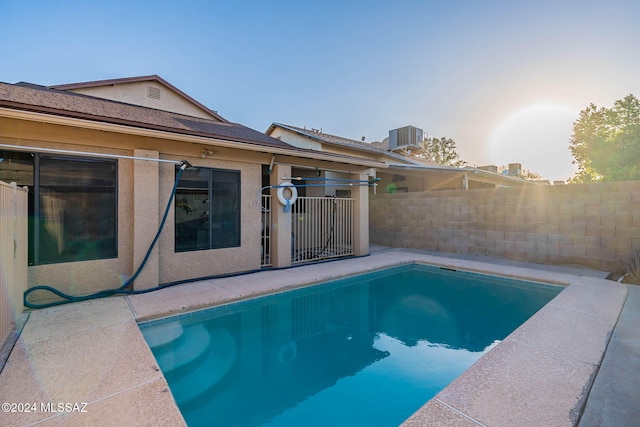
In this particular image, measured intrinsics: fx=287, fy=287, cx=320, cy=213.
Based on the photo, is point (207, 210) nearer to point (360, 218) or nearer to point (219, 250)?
point (219, 250)

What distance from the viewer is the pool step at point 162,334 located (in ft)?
12.5

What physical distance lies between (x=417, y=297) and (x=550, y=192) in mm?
5230

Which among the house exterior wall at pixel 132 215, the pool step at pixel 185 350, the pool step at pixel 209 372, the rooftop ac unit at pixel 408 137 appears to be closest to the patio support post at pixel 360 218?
the house exterior wall at pixel 132 215

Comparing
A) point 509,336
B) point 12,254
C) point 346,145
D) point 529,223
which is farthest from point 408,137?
point 12,254

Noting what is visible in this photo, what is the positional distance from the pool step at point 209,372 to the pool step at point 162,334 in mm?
508

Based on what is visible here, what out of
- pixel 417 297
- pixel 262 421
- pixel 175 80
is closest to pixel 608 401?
pixel 262 421

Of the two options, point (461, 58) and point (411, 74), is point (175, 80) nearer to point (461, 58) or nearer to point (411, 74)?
point (411, 74)

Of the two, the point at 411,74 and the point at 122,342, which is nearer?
the point at 122,342

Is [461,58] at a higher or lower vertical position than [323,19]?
lower

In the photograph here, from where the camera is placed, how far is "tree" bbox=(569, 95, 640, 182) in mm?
18266

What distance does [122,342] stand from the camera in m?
3.48

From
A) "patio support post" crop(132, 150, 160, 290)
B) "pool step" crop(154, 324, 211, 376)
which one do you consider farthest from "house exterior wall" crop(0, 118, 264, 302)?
"pool step" crop(154, 324, 211, 376)

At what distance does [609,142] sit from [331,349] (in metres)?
26.0

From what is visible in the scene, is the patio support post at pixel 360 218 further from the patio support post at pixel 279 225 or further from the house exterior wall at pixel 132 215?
the house exterior wall at pixel 132 215
